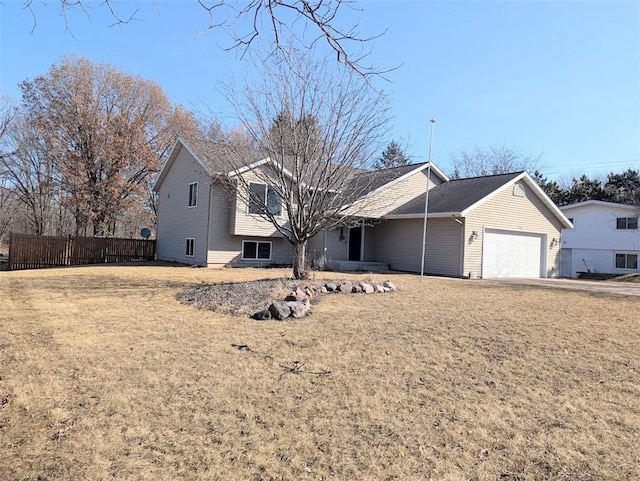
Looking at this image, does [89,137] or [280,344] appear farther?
[89,137]

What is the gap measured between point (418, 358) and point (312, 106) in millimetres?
7807

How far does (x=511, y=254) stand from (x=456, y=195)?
3.54m

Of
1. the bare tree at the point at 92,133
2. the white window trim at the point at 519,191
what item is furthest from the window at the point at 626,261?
the bare tree at the point at 92,133

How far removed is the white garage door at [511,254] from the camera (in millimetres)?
19172

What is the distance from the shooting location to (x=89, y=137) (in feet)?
92.7

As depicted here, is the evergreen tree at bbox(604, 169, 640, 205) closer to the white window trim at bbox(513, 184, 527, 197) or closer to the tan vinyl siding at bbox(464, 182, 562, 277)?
the tan vinyl siding at bbox(464, 182, 562, 277)

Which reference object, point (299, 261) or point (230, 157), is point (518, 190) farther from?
point (230, 157)

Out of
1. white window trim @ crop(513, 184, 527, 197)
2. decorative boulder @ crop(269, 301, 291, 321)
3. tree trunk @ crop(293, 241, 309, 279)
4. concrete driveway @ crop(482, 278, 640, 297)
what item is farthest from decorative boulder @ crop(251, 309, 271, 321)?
white window trim @ crop(513, 184, 527, 197)

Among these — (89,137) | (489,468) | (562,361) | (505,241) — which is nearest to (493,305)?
(562,361)

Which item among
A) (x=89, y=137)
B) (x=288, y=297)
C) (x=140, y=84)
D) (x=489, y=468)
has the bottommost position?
(x=489, y=468)

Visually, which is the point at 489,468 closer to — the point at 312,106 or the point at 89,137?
the point at 312,106

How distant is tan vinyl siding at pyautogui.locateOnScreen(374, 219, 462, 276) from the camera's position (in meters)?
18.7

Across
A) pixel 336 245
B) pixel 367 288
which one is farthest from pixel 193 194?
pixel 367 288

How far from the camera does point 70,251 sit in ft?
71.4
